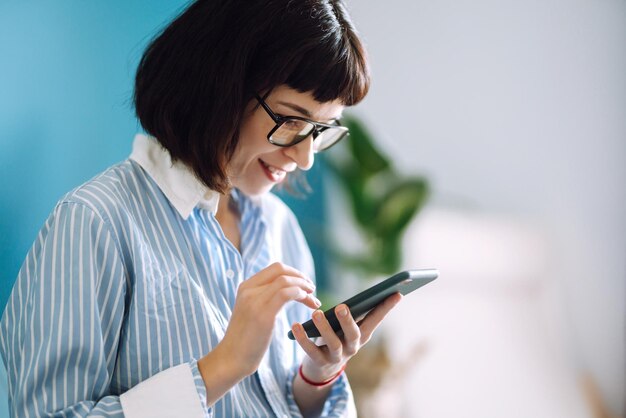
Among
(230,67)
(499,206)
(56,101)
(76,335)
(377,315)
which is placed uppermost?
(56,101)

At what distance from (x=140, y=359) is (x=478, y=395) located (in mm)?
1381

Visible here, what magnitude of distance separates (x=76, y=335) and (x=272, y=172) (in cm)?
49

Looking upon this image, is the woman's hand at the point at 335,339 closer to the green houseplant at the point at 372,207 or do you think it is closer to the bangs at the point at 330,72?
the bangs at the point at 330,72

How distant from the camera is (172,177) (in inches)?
49.3

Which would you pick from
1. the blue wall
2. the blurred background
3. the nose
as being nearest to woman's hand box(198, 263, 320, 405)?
the nose

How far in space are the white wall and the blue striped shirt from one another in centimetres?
102

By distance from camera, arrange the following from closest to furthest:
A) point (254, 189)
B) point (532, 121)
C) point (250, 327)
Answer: point (250, 327) < point (254, 189) < point (532, 121)

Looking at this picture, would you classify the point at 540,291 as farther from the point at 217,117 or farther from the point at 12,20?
the point at 12,20

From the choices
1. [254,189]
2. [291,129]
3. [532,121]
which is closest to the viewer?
[291,129]

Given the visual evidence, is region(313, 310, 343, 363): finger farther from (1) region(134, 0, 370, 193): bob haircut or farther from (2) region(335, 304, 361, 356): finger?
(1) region(134, 0, 370, 193): bob haircut

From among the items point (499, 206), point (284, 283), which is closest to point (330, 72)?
point (284, 283)

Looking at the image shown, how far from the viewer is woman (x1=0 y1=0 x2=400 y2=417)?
1.04 m

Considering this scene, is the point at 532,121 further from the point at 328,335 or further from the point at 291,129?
the point at 328,335

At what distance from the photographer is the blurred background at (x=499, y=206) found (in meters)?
2.02
